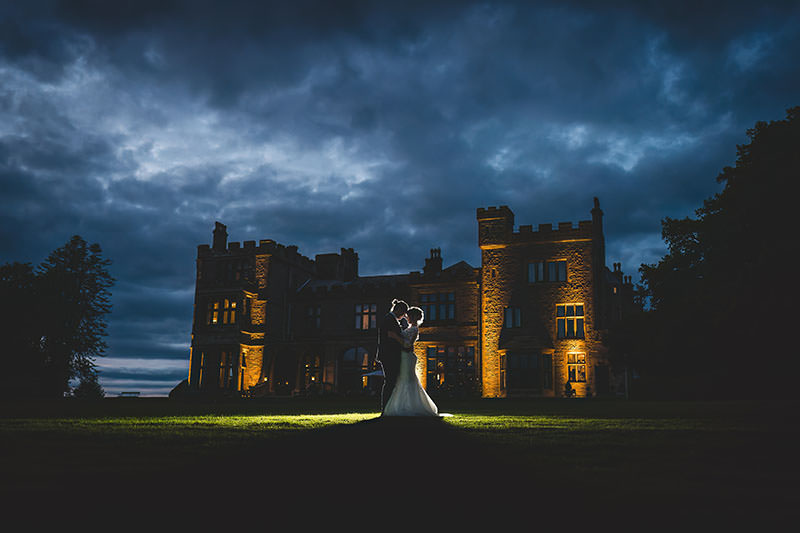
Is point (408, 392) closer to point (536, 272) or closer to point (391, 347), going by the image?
point (391, 347)

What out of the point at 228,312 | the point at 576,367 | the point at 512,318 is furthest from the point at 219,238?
the point at 576,367

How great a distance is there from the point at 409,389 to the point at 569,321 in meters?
25.1

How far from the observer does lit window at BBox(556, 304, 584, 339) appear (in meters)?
33.7

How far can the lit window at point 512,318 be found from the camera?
35.1 m

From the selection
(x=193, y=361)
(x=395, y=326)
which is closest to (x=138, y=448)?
(x=395, y=326)

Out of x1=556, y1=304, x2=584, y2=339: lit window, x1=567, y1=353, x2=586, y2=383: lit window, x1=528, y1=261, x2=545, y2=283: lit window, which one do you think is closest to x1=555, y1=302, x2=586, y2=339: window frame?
x1=556, y1=304, x2=584, y2=339: lit window

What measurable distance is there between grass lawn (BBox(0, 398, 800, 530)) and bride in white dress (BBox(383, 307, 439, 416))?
331 cm

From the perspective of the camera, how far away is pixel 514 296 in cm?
3534

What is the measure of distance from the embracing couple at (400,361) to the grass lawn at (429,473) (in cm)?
341

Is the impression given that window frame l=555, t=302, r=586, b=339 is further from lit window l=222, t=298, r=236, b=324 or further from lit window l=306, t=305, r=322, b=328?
lit window l=222, t=298, r=236, b=324

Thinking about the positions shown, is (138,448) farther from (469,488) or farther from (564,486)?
(564,486)

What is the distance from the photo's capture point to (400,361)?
11031 mm

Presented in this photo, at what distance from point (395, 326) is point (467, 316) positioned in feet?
85.5

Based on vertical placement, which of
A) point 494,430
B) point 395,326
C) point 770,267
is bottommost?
point 494,430
